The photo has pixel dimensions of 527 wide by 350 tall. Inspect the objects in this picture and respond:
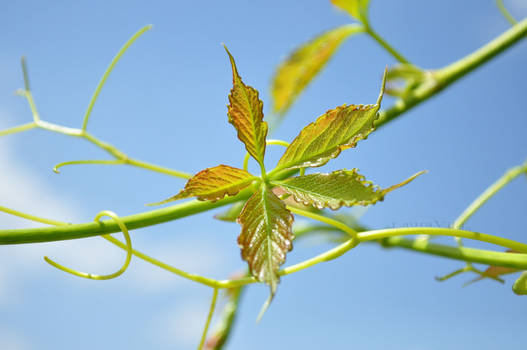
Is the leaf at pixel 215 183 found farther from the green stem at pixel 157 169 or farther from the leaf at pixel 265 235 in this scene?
the green stem at pixel 157 169

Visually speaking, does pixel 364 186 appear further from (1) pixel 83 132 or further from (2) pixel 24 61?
(2) pixel 24 61

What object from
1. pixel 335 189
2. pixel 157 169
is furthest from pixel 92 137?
pixel 335 189

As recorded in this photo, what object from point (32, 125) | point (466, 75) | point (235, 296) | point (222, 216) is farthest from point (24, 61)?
point (466, 75)

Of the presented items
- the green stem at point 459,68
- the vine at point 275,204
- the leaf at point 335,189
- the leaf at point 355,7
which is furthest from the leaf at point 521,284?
the leaf at point 355,7

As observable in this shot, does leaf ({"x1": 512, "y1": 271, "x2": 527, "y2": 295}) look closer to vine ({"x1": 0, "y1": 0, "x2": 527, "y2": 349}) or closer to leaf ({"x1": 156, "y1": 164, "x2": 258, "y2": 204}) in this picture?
vine ({"x1": 0, "y1": 0, "x2": 527, "y2": 349})

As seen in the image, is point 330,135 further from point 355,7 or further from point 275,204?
point 355,7

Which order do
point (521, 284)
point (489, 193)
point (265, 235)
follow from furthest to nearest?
point (489, 193) < point (521, 284) < point (265, 235)
